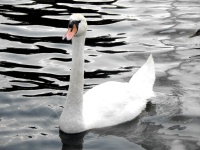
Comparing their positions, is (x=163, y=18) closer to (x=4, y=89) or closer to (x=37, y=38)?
(x=37, y=38)

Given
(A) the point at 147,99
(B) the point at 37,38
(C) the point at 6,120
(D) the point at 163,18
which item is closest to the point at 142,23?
(D) the point at 163,18

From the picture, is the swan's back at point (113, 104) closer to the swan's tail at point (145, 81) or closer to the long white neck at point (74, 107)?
the swan's tail at point (145, 81)

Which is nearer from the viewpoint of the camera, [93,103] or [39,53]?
[93,103]

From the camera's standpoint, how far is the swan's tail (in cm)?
967

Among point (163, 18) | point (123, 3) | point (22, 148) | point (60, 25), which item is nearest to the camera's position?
point (22, 148)

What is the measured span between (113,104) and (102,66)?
304cm

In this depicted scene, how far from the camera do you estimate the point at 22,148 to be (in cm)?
796

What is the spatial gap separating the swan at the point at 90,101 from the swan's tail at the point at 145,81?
0.04 meters

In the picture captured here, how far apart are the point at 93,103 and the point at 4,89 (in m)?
2.15

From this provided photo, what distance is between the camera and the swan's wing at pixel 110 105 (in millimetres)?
8502

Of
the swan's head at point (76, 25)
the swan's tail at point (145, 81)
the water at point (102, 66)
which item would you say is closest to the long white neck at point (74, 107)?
the water at point (102, 66)

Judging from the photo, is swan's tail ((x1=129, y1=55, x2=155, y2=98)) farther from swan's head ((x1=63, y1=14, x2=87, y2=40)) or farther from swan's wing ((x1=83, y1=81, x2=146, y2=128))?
swan's head ((x1=63, y1=14, x2=87, y2=40))

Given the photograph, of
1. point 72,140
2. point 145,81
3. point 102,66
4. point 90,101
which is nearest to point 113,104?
point 90,101

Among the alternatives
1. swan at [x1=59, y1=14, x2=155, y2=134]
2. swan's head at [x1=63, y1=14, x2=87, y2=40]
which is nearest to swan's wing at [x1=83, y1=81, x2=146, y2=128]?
swan at [x1=59, y1=14, x2=155, y2=134]
